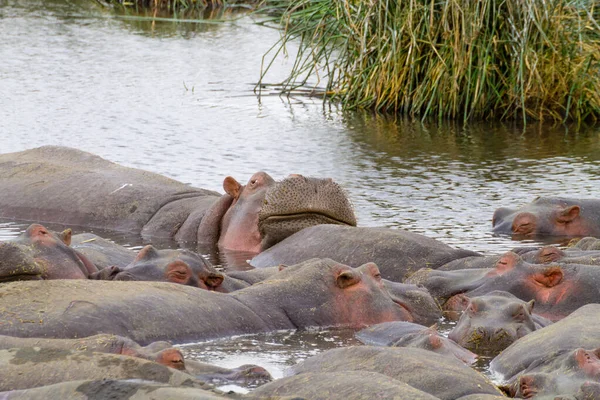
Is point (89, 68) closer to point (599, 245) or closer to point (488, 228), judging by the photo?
point (488, 228)

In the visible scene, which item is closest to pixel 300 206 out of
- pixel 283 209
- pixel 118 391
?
pixel 283 209

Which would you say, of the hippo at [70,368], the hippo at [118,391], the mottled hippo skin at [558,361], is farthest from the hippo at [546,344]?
the hippo at [118,391]

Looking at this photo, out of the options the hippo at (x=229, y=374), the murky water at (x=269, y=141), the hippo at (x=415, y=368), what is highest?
the hippo at (x=415, y=368)

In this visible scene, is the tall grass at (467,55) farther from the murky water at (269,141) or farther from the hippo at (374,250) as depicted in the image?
the hippo at (374,250)

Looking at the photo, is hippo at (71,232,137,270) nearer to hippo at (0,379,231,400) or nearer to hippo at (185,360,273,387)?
hippo at (185,360,273,387)

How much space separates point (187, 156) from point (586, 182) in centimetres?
339

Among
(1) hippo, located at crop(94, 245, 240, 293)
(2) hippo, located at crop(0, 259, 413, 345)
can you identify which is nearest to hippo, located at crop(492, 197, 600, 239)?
(2) hippo, located at crop(0, 259, 413, 345)

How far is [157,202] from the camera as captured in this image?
838 centimetres

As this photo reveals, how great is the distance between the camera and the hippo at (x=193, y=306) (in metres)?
4.63

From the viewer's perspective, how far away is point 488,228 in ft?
27.1

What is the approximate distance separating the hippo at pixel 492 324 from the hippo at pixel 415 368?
716mm

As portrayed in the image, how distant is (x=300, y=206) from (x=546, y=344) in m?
2.74

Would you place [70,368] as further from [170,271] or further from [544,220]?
[544,220]

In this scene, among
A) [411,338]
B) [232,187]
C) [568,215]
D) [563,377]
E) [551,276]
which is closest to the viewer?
[563,377]
